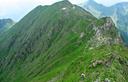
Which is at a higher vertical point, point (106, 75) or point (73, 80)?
point (106, 75)

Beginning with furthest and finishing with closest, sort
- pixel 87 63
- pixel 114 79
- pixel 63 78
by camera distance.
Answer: pixel 63 78
pixel 87 63
pixel 114 79

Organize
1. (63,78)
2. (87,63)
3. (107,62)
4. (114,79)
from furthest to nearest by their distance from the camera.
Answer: (63,78) → (87,63) → (107,62) → (114,79)

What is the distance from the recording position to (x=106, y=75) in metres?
156

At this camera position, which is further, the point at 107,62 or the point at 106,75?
the point at 107,62

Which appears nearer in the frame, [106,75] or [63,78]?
[106,75]

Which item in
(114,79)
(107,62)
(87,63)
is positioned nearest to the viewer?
(114,79)

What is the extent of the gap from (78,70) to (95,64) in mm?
17486

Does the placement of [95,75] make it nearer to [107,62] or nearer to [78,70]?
[107,62]

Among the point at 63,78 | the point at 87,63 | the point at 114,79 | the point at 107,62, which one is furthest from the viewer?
the point at 63,78

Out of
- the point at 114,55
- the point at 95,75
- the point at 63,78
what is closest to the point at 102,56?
the point at 114,55

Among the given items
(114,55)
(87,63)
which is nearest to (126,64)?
(114,55)

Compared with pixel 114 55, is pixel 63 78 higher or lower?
lower

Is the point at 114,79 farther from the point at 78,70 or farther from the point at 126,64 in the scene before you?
the point at 78,70

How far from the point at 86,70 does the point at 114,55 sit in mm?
17415
